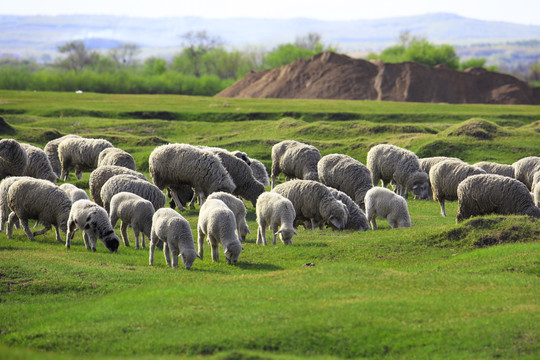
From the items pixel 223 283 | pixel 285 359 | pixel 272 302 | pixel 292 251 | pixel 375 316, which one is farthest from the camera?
pixel 292 251

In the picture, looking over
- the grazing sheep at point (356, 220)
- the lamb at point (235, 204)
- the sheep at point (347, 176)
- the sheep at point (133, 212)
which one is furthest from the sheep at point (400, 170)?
the sheep at point (133, 212)

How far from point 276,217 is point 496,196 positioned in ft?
21.9

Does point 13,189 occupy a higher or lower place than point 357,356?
higher

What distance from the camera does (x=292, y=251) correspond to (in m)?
15.7

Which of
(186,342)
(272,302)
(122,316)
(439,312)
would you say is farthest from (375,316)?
(122,316)

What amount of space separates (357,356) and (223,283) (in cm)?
402

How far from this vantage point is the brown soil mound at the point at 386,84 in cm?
7881

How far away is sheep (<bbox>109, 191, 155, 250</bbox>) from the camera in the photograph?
16562mm

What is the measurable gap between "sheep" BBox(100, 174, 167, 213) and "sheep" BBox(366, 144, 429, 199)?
10940 mm

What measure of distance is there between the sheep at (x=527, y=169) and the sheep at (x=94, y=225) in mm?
17055

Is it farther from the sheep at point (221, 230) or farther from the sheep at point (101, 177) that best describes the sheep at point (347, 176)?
the sheep at point (221, 230)

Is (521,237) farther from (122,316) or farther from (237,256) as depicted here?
(122,316)

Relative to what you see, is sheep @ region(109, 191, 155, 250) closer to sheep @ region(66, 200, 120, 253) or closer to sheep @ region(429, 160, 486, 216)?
sheep @ region(66, 200, 120, 253)

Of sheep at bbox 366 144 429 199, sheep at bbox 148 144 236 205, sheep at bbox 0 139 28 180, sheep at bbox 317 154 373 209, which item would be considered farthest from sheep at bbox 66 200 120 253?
sheep at bbox 366 144 429 199
